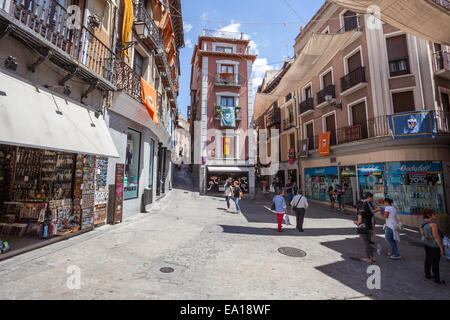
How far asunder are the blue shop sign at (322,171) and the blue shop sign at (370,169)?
235 centimetres

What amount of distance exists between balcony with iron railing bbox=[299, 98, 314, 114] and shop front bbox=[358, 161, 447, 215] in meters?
9.42

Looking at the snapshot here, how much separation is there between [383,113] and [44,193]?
57.4ft

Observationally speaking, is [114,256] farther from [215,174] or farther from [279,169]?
[279,169]

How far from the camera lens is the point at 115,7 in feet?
29.1

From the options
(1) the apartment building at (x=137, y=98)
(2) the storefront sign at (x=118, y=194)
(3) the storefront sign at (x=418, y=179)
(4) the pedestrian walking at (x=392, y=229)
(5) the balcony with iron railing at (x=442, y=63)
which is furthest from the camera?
(5) the balcony with iron railing at (x=442, y=63)

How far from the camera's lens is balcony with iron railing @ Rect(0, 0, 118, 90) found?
187 inches

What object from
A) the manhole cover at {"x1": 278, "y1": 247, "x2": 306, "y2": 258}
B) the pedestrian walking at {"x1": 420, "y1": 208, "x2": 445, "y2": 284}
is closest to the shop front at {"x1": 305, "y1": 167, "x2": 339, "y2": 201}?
the manhole cover at {"x1": 278, "y1": 247, "x2": 306, "y2": 258}

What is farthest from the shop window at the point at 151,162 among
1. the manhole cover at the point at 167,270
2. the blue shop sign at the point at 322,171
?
the blue shop sign at the point at 322,171

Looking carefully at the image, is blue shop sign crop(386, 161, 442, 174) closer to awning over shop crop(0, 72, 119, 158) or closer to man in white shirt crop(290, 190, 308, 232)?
man in white shirt crop(290, 190, 308, 232)

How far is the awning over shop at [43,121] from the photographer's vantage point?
14.0 feet

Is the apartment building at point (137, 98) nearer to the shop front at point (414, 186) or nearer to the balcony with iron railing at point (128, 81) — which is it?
the balcony with iron railing at point (128, 81)

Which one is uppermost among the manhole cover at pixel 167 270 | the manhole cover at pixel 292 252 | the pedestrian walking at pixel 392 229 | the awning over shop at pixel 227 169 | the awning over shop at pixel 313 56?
the awning over shop at pixel 313 56
